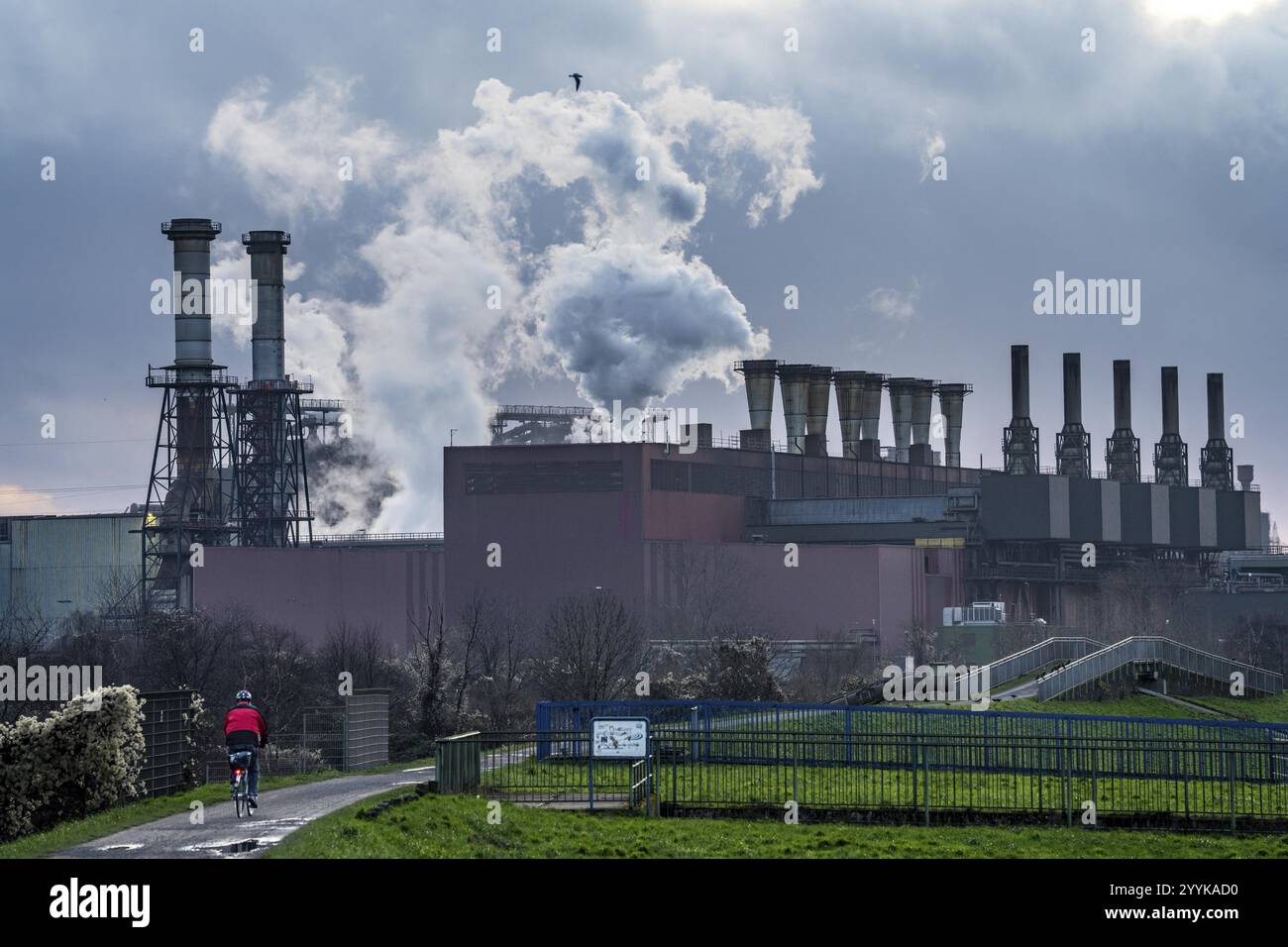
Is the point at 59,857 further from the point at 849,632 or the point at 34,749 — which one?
the point at 849,632

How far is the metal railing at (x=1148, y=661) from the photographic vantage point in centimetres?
5050

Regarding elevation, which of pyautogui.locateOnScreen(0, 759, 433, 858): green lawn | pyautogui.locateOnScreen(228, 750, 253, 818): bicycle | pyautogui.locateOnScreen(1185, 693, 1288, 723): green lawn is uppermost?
pyautogui.locateOnScreen(228, 750, 253, 818): bicycle

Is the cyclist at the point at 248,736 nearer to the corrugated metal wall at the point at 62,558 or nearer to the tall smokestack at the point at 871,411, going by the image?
the corrugated metal wall at the point at 62,558

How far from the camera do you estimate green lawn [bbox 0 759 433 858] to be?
20884 millimetres

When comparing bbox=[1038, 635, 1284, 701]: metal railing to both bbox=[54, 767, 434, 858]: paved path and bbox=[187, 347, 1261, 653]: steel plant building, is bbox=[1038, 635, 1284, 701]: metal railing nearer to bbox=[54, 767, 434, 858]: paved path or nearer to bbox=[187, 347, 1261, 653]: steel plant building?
bbox=[187, 347, 1261, 653]: steel plant building

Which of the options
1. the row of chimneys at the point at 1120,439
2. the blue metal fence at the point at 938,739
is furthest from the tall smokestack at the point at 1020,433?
the blue metal fence at the point at 938,739

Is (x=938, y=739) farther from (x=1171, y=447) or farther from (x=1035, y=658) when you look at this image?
(x=1171, y=447)

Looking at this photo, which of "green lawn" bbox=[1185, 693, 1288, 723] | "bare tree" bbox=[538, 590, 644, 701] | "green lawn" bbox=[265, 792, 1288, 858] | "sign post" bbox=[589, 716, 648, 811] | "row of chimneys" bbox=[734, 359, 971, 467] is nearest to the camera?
"green lawn" bbox=[265, 792, 1288, 858]

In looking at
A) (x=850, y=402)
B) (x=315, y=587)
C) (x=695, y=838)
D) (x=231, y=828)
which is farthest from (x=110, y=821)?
(x=850, y=402)

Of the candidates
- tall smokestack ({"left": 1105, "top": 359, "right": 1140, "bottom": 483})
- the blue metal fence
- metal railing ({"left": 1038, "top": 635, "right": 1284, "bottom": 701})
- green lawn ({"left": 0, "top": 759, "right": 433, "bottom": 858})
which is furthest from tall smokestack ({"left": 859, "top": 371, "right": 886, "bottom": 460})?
green lawn ({"left": 0, "top": 759, "right": 433, "bottom": 858})

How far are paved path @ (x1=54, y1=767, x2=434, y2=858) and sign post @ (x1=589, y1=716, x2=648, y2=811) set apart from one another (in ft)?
9.63

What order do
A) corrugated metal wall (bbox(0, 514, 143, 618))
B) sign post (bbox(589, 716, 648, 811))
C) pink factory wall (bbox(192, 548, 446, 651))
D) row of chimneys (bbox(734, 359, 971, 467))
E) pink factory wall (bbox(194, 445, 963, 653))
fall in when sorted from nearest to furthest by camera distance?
sign post (bbox(589, 716, 648, 811))
pink factory wall (bbox(194, 445, 963, 653))
pink factory wall (bbox(192, 548, 446, 651))
corrugated metal wall (bbox(0, 514, 143, 618))
row of chimneys (bbox(734, 359, 971, 467))
